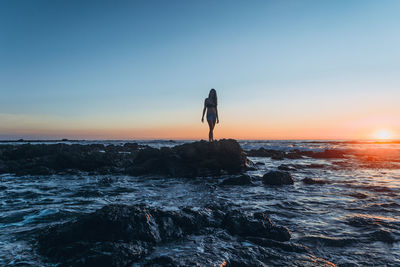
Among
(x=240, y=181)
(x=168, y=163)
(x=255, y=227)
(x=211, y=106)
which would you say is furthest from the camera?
(x=211, y=106)

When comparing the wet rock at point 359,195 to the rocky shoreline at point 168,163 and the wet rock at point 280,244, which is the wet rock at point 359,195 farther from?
the rocky shoreline at point 168,163

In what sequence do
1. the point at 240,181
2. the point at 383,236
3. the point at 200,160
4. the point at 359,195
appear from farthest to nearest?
the point at 200,160 → the point at 240,181 → the point at 359,195 → the point at 383,236

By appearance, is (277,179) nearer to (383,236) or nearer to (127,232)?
(383,236)

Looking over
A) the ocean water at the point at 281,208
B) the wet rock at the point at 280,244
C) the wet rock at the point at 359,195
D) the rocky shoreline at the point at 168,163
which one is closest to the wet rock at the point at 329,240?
the ocean water at the point at 281,208

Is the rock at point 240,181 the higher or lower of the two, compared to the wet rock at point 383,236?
lower

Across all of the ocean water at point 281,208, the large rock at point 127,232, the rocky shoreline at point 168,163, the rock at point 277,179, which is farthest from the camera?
the rocky shoreline at point 168,163

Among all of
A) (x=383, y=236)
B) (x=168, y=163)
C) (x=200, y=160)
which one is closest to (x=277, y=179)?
(x=200, y=160)

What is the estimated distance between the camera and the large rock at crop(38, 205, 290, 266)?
347 centimetres

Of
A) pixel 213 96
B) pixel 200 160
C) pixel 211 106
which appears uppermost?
pixel 213 96

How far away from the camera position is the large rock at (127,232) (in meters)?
3.47

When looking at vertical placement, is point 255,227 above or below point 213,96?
below

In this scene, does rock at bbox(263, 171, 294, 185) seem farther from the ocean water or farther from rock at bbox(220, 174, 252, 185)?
rock at bbox(220, 174, 252, 185)

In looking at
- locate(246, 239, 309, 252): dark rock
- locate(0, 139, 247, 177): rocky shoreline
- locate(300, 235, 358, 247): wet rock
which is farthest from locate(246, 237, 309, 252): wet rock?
locate(0, 139, 247, 177): rocky shoreline

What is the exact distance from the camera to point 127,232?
4.01 m
